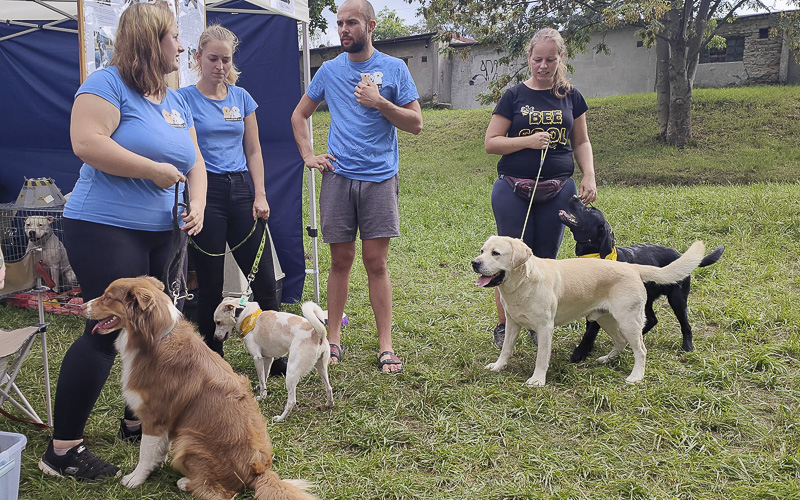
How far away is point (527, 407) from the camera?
3273mm

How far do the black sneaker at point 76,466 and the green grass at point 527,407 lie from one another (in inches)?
1.9

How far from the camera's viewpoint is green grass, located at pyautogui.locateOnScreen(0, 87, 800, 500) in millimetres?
2609

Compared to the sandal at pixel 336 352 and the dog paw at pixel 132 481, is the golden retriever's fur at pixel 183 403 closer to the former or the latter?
the dog paw at pixel 132 481

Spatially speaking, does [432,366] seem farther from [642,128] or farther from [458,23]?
[642,128]

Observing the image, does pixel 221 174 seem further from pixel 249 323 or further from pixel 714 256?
pixel 714 256

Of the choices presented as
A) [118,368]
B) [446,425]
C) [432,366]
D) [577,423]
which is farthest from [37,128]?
[577,423]

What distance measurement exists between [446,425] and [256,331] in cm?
122

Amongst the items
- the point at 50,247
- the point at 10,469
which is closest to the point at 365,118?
the point at 10,469

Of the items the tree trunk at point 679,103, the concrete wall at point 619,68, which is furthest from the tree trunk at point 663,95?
the concrete wall at point 619,68

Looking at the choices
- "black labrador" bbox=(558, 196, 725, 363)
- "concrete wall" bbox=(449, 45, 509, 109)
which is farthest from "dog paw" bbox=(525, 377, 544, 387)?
"concrete wall" bbox=(449, 45, 509, 109)

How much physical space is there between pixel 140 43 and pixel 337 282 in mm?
2007

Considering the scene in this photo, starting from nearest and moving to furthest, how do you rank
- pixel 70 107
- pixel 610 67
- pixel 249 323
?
pixel 249 323, pixel 70 107, pixel 610 67

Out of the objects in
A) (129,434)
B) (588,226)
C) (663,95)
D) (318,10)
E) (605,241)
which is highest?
(318,10)

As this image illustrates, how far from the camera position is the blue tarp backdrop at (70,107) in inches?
198
